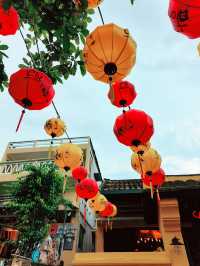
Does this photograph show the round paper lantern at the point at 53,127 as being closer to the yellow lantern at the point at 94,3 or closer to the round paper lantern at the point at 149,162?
the round paper lantern at the point at 149,162

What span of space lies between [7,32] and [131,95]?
2372 mm

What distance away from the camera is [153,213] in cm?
786

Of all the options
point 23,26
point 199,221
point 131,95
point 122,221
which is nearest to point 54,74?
point 23,26

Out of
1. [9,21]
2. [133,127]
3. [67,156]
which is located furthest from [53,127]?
[9,21]

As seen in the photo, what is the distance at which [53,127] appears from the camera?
574 cm

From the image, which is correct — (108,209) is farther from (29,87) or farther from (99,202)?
(29,87)

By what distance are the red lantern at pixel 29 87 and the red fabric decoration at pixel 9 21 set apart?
56 cm

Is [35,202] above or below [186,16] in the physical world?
above

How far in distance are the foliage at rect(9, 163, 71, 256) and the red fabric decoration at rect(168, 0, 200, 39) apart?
1040 cm

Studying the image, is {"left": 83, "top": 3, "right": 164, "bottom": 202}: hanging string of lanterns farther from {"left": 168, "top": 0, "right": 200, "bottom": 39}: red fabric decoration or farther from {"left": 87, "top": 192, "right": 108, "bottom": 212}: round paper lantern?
{"left": 87, "top": 192, "right": 108, "bottom": 212}: round paper lantern

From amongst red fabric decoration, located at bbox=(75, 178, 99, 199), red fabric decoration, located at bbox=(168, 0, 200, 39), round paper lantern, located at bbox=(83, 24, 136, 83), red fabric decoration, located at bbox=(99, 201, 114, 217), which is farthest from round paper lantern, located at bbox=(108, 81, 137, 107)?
red fabric decoration, located at bbox=(99, 201, 114, 217)

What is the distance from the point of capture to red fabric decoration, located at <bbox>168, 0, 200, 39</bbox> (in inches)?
118

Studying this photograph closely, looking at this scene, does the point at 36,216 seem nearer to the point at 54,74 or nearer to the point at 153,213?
the point at 153,213

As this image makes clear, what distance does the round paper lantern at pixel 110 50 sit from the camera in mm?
3385
